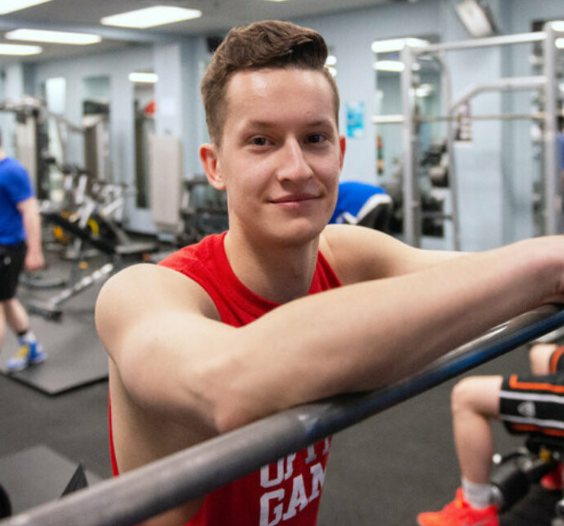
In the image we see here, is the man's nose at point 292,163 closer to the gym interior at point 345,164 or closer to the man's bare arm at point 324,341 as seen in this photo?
the man's bare arm at point 324,341

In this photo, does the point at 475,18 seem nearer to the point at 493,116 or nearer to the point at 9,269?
the point at 493,116

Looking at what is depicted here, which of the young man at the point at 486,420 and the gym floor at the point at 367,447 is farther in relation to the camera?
the gym floor at the point at 367,447

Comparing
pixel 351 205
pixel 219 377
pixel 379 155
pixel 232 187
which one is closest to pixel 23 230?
pixel 351 205

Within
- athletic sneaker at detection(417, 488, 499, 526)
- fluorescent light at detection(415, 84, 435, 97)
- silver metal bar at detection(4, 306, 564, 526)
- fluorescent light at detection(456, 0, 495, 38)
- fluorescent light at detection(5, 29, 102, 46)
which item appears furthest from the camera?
fluorescent light at detection(415, 84, 435, 97)

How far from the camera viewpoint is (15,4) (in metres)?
6.20

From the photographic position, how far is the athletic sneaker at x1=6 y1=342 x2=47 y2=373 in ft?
12.2

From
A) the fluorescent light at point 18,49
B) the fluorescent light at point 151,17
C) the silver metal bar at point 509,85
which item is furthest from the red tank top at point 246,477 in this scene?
the fluorescent light at point 18,49

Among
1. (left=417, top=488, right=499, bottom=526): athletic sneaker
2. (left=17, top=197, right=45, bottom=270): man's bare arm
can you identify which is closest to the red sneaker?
(left=417, top=488, right=499, bottom=526): athletic sneaker

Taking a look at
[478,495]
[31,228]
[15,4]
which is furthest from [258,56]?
[15,4]

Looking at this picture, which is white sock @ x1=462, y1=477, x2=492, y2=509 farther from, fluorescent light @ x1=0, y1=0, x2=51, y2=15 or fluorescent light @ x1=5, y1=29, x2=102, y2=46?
fluorescent light @ x1=5, y1=29, x2=102, y2=46

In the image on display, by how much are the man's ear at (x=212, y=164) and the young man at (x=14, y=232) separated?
2.76 metres

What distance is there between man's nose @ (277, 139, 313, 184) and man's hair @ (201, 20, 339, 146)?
0.37 feet

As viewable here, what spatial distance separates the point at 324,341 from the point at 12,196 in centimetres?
338

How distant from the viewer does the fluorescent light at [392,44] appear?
6.30m
